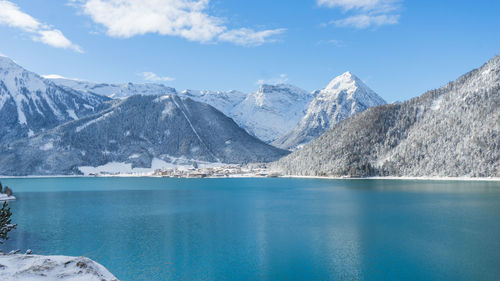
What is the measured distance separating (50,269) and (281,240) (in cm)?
4130

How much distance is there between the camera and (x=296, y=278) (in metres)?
42.7

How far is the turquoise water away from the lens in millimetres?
45094

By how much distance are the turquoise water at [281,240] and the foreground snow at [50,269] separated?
19256mm

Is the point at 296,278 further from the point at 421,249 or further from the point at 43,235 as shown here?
the point at 43,235

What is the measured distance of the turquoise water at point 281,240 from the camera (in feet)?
148

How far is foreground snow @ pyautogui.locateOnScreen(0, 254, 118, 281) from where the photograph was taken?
75.3ft

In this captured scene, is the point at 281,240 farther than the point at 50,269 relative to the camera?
Yes

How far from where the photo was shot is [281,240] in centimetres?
6088

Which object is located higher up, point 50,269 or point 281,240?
point 50,269

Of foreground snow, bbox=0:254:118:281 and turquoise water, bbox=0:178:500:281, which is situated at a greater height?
foreground snow, bbox=0:254:118:281

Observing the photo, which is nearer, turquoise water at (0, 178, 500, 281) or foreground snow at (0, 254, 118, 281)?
foreground snow at (0, 254, 118, 281)

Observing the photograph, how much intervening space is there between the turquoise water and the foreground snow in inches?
758

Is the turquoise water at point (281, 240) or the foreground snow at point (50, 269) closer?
the foreground snow at point (50, 269)

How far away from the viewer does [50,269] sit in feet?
78.2
